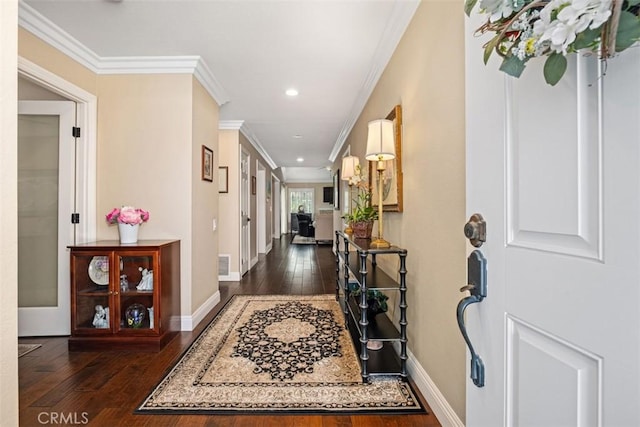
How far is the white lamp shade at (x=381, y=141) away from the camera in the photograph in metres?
2.10

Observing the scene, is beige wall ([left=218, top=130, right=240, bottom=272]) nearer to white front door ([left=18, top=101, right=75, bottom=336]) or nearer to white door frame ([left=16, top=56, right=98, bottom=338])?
white door frame ([left=16, top=56, right=98, bottom=338])

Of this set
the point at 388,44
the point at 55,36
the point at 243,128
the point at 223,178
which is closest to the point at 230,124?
the point at 243,128

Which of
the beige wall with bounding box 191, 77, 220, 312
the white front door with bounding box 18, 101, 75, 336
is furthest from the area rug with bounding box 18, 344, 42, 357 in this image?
the beige wall with bounding box 191, 77, 220, 312

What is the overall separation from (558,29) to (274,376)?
7.10 ft

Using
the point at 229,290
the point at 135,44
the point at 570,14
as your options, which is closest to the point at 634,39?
the point at 570,14

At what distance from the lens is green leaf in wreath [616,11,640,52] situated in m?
0.43

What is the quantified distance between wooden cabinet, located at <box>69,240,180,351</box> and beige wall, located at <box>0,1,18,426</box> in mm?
1826

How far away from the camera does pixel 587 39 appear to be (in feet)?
1.53

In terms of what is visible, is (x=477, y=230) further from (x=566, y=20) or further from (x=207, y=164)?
(x=207, y=164)

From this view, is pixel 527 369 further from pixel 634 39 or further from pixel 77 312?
pixel 77 312

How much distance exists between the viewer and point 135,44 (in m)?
2.61

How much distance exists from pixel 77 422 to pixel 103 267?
1.26 metres

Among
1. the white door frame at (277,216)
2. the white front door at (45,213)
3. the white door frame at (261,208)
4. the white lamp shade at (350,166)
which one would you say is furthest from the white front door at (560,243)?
the white door frame at (277,216)

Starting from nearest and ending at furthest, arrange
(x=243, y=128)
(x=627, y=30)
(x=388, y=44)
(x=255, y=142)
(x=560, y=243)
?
(x=627, y=30) → (x=560, y=243) → (x=388, y=44) → (x=243, y=128) → (x=255, y=142)
